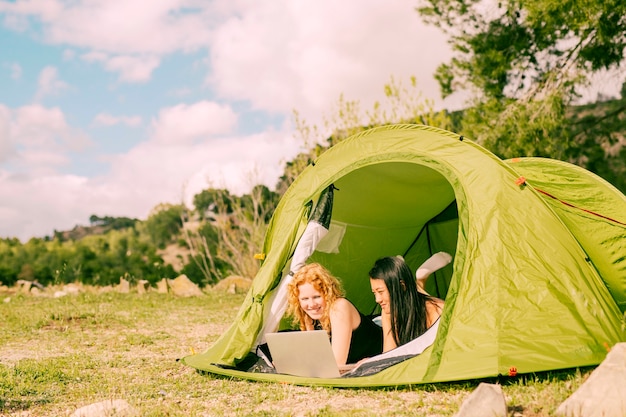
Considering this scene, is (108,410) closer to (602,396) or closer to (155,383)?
(155,383)

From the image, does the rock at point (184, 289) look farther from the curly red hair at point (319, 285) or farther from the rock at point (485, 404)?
the rock at point (485, 404)

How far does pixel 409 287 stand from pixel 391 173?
59.2 inches

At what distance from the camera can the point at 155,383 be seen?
477 cm

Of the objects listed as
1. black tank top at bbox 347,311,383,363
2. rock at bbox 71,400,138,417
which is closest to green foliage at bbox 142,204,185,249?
black tank top at bbox 347,311,383,363

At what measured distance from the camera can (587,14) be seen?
948 centimetres

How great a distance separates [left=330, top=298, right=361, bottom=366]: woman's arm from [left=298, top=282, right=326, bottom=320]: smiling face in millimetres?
183

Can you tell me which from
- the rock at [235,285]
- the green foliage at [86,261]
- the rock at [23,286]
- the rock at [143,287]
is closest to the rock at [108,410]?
the rock at [235,285]

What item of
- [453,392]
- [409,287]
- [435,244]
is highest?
[435,244]

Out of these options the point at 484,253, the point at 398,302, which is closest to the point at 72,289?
the point at 398,302

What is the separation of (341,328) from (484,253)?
1094 millimetres

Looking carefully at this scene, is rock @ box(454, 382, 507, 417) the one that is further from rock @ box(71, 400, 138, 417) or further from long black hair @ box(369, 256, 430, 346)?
rock @ box(71, 400, 138, 417)

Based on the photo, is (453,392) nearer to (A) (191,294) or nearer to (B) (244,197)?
(A) (191,294)

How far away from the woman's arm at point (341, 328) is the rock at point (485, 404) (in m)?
1.49

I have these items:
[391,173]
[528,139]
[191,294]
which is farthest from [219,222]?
[391,173]
